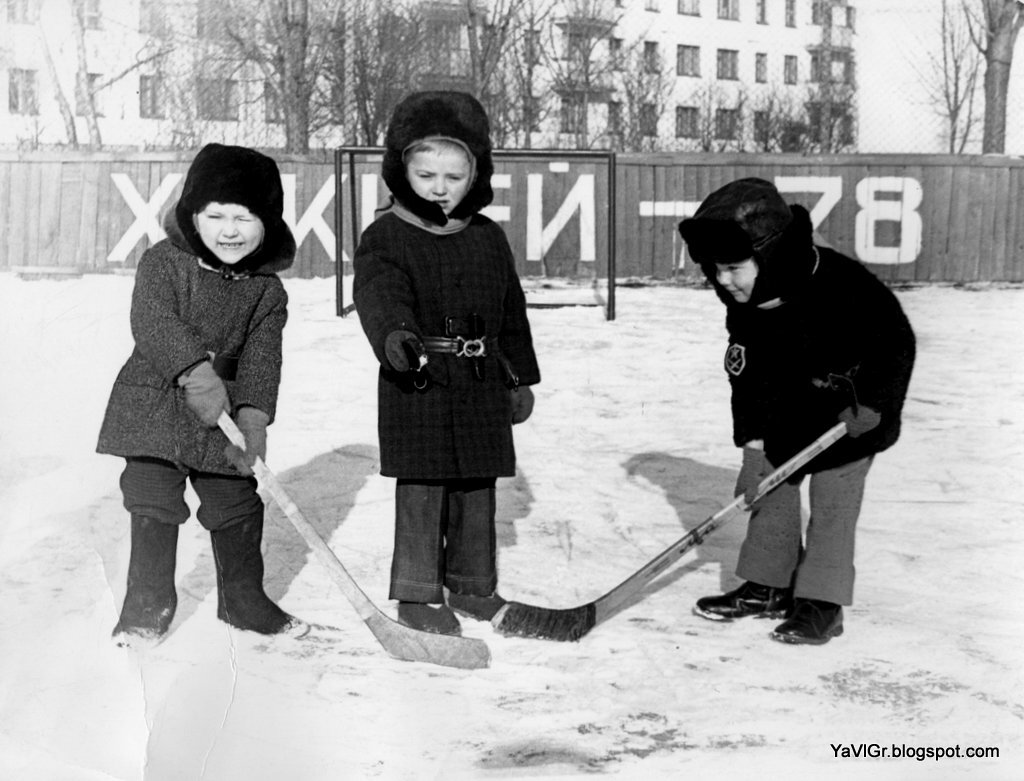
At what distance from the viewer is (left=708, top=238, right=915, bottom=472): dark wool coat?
7.59 ft

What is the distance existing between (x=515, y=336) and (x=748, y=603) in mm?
680

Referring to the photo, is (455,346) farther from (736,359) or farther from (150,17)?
(150,17)

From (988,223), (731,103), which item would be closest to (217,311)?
(731,103)

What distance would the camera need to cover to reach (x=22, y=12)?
2.22 meters

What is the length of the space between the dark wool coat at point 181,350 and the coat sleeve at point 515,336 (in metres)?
0.42

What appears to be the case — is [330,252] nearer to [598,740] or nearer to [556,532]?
[556,532]

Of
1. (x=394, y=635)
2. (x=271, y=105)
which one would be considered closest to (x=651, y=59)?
(x=271, y=105)

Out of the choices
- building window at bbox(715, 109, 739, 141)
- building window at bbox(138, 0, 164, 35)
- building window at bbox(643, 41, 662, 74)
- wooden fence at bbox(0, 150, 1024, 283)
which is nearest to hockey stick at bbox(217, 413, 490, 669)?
building window at bbox(138, 0, 164, 35)

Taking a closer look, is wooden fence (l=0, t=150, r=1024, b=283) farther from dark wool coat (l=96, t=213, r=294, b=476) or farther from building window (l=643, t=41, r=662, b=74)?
dark wool coat (l=96, t=213, r=294, b=476)

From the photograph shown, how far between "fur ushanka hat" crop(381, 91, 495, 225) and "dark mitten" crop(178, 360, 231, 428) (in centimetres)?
47

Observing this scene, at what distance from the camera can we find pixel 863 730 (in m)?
1.90

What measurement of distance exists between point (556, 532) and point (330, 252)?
195 inches

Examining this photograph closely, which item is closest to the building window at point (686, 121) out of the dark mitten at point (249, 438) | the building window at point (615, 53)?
the building window at point (615, 53)

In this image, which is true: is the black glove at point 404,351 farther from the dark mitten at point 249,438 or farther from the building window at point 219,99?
the building window at point 219,99
